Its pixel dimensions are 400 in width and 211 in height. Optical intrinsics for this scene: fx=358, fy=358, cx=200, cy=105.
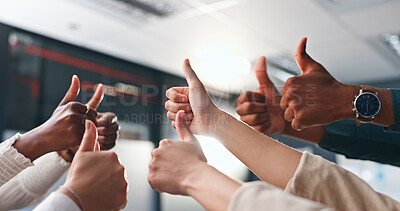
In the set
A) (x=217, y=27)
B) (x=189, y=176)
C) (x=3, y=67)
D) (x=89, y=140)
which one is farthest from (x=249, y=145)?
(x=3, y=67)

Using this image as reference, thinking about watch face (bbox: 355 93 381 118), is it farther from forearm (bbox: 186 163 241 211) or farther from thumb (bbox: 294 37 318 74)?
forearm (bbox: 186 163 241 211)

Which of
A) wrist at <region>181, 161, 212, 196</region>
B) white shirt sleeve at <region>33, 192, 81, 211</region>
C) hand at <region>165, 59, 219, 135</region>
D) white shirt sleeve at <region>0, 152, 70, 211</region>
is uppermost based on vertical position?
hand at <region>165, 59, 219, 135</region>

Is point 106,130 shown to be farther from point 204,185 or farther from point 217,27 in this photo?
point 217,27

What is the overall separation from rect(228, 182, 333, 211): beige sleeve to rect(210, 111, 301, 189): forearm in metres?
0.30

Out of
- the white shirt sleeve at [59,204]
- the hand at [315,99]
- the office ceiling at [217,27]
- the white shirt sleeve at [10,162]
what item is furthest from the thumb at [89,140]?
the office ceiling at [217,27]

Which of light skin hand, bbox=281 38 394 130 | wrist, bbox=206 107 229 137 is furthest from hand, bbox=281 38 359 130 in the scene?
wrist, bbox=206 107 229 137

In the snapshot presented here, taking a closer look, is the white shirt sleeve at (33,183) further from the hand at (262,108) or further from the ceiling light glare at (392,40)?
the ceiling light glare at (392,40)

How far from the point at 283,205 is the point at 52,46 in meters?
2.72

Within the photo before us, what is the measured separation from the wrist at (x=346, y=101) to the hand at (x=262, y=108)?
0.32 meters

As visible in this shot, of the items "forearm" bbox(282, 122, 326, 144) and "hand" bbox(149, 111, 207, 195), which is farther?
"forearm" bbox(282, 122, 326, 144)

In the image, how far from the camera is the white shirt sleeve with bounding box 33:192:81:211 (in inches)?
26.8

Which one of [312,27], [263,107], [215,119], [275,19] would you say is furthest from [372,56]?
[215,119]

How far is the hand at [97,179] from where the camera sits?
714 mm

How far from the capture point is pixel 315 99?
3.26 feet
